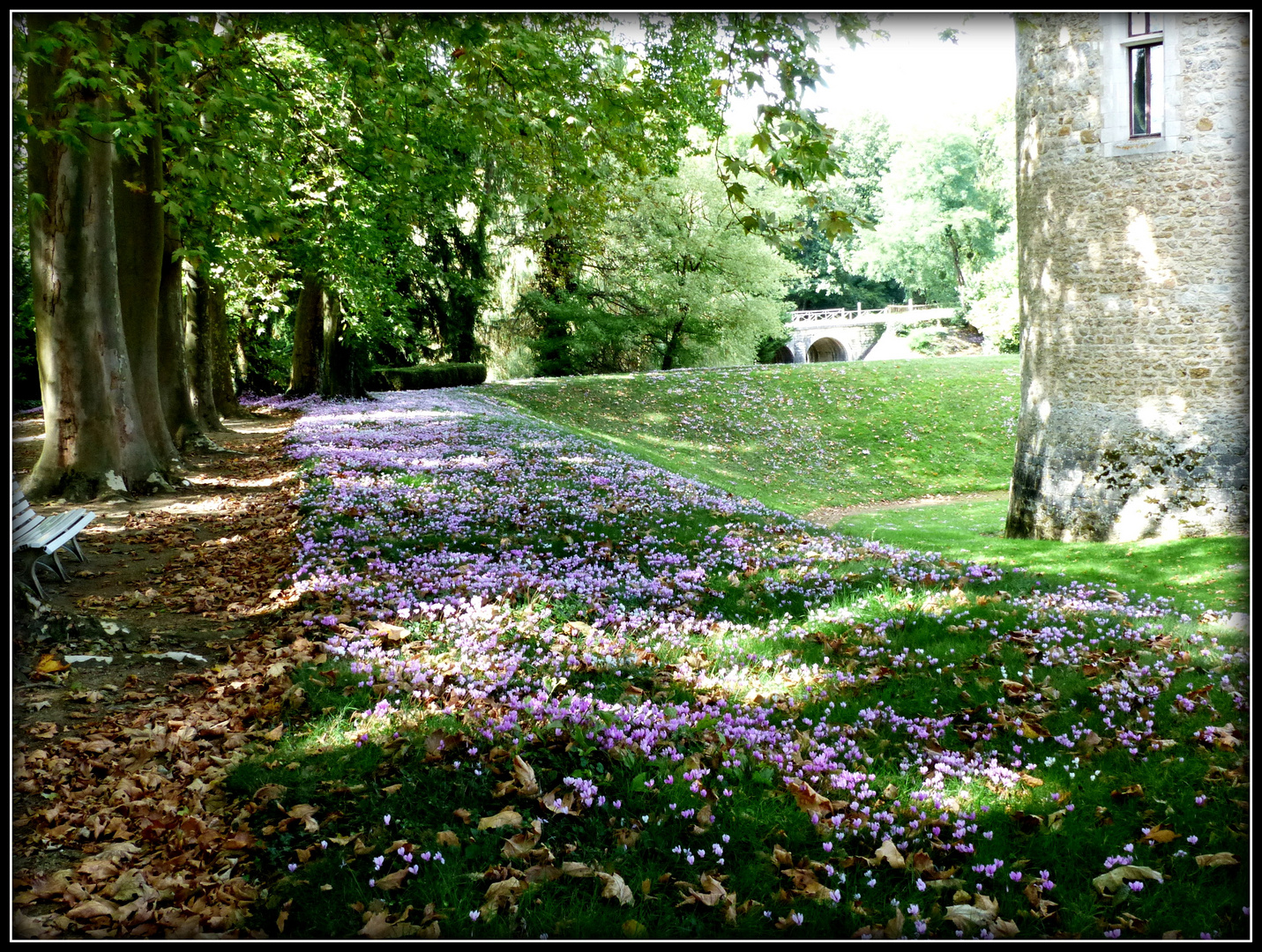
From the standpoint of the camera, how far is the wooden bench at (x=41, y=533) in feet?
21.9

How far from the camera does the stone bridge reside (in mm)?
63406

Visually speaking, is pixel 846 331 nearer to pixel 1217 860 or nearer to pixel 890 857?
pixel 1217 860

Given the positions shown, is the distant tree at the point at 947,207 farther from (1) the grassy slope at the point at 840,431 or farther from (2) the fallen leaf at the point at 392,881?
(2) the fallen leaf at the point at 392,881

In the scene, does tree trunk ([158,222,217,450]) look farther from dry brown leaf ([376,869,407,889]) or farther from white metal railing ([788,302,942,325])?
white metal railing ([788,302,942,325])

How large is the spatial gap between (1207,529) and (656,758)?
466 inches

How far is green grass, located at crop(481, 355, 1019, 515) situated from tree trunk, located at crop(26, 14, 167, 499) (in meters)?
12.6

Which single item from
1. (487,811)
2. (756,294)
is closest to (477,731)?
(487,811)

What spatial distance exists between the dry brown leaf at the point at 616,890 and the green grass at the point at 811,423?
1641cm

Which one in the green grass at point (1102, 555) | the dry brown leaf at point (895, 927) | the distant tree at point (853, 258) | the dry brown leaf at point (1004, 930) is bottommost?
the green grass at point (1102, 555)

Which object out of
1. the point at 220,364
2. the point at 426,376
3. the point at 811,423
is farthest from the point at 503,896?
the point at 426,376

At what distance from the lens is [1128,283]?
1267 cm

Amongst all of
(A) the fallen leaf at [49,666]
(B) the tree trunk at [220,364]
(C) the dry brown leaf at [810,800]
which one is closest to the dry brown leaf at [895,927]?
(C) the dry brown leaf at [810,800]

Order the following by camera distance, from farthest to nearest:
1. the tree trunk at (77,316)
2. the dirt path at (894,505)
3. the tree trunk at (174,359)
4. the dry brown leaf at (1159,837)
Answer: the dirt path at (894,505), the tree trunk at (174,359), the tree trunk at (77,316), the dry brown leaf at (1159,837)

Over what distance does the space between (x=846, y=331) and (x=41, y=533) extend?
6788 centimetres
